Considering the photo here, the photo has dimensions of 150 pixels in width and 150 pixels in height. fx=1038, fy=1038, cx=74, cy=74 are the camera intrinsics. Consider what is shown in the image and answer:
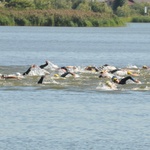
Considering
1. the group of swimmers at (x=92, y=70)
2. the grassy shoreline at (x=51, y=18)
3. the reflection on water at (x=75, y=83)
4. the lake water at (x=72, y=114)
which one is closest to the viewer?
the lake water at (x=72, y=114)

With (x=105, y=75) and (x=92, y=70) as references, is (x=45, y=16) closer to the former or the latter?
(x=92, y=70)

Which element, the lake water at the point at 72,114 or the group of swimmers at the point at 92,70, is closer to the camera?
the lake water at the point at 72,114

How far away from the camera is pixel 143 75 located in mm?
43938

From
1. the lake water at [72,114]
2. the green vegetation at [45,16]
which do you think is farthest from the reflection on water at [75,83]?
the green vegetation at [45,16]

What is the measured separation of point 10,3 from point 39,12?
37.6ft

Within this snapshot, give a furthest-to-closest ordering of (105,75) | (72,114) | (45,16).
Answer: (45,16), (105,75), (72,114)

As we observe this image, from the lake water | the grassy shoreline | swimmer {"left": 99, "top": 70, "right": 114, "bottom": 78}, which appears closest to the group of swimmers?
swimmer {"left": 99, "top": 70, "right": 114, "bottom": 78}

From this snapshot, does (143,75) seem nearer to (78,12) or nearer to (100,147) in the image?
(100,147)

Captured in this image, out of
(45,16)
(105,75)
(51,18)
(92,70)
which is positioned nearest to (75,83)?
(105,75)

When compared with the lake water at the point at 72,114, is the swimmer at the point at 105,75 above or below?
below

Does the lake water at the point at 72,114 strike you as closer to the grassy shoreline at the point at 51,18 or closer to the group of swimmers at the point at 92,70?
the group of swimmers at the point at 92,70

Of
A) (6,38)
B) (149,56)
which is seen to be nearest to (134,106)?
(149,56)

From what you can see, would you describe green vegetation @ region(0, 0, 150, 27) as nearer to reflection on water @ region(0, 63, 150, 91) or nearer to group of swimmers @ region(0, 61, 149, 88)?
group of swimmers @ region(0, 61, 149, 88)

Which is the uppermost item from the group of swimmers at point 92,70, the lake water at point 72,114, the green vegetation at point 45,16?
the lake water at point 72,114
